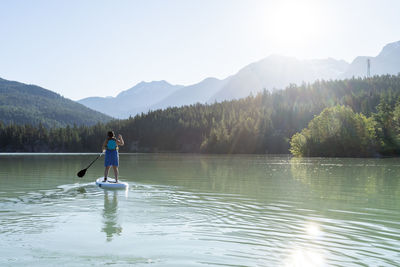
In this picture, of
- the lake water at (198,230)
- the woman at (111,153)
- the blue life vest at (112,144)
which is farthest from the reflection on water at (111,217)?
the blue life vest at (112,144)

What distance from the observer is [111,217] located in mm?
14281

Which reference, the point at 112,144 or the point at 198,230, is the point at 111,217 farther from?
the point at 112,144

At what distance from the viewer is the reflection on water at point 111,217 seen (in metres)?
11.9

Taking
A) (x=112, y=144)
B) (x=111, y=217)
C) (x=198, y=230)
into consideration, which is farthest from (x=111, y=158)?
(x=198, y=230)

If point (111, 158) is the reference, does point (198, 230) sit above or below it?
below

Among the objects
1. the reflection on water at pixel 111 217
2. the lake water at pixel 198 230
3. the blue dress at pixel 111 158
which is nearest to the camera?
the lake water at pixel 198 230

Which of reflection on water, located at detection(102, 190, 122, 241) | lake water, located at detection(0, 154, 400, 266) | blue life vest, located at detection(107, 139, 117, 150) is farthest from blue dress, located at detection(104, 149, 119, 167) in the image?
lake water, located at detection(0, 154, 400, 266)

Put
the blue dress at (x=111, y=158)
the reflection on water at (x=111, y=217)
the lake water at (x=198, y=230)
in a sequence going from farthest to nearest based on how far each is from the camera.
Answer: the blue dress at (x=111, y=158) → the reflection on water at (x=111, y=217) → the lake water at (x=198, y=230)

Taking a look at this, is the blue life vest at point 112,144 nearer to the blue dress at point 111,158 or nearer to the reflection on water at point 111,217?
the blue dress at point 111,158

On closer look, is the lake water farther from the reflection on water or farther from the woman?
the woman

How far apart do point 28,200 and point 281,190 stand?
44.1 ft

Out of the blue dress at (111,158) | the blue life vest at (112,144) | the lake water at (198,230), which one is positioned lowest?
the lake water at (198,230)

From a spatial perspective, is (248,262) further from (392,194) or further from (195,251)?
(392,194)

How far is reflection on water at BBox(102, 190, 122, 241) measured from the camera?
11870mm
